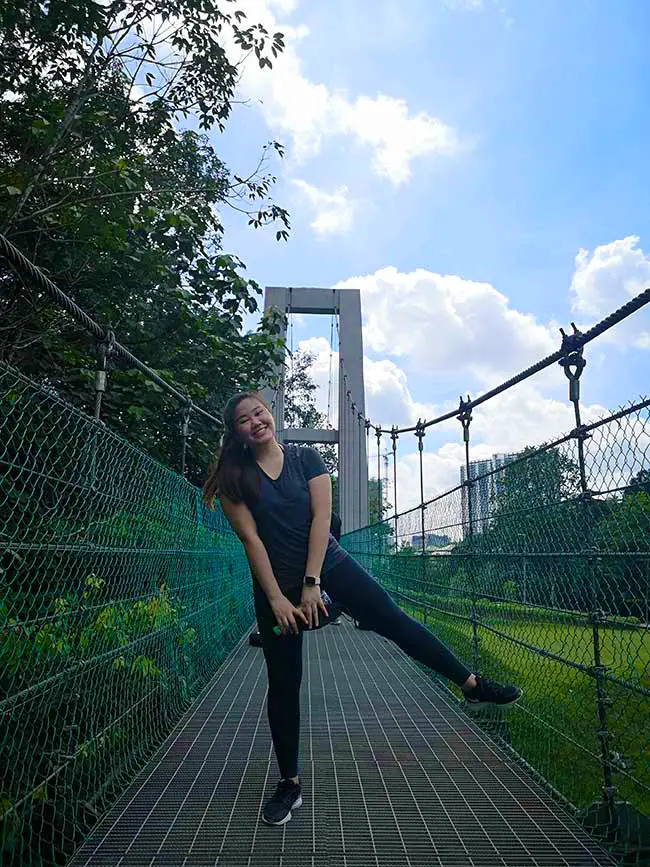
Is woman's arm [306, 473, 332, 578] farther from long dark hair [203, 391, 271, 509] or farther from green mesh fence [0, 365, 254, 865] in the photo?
green mesh fence [0, 365, 254, 865]

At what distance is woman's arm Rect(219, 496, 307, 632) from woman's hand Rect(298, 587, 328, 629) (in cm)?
2

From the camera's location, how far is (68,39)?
3830mm

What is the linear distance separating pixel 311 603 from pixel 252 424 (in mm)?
515

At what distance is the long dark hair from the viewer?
5.83 ft

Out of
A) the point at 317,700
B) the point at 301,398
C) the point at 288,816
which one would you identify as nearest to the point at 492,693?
the point at 288,816

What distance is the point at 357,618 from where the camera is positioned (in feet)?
5.78

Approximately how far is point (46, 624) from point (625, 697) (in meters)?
1.40

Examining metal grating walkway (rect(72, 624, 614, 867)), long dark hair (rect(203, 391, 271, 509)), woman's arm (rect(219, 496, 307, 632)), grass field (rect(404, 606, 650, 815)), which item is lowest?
metal grating walkway (rect(72, 624, 614, 867))

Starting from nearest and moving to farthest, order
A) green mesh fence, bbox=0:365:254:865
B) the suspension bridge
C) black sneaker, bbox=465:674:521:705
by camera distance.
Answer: green mesh fence, bbox=0:365:254:865 < the suspension bridge < black sneaker, bbox=465:674:521:705

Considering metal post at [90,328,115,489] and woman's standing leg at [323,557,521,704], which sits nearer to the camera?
woman's standing leg at [323,557,521,704]

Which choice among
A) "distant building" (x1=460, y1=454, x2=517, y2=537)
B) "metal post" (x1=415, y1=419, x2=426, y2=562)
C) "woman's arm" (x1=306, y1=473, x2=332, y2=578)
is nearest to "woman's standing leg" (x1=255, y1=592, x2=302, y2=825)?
"woman's arm" (x1=306, y1=473, x2=332, y2=578)

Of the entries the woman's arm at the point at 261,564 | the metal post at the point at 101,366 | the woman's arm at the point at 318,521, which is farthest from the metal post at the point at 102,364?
the woman's arm at the point at 318,521

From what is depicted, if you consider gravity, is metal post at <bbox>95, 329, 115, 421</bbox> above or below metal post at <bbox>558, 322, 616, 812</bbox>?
above

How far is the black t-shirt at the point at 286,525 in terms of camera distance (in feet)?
5.79
